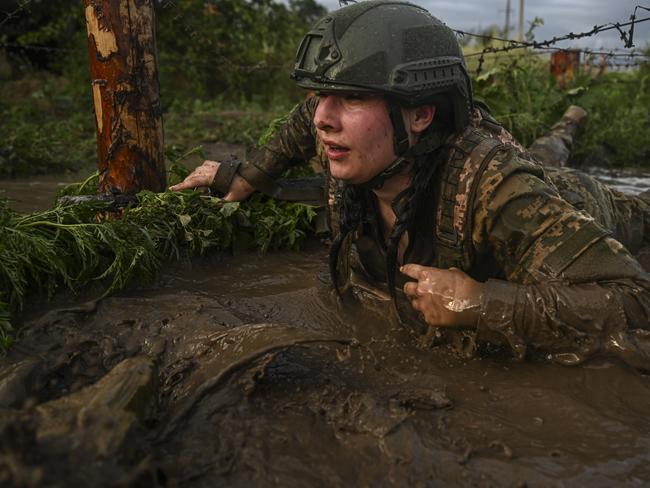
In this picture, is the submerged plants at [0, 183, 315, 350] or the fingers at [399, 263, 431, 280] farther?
the submerged plants at [0, 183, 315, 350]

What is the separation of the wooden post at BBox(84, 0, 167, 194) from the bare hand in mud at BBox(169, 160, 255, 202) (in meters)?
0.29

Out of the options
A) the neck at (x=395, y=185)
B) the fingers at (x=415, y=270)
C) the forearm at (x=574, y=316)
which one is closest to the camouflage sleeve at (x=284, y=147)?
the neck at (x=395, y=185)

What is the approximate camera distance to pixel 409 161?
3.15 meters

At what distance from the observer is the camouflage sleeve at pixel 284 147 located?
14.4 feet

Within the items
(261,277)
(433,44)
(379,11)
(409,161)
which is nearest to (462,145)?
(409,161)

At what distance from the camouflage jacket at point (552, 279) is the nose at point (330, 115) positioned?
749 millimetres

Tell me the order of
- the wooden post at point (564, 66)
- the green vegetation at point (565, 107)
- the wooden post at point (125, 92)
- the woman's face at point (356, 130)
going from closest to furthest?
the woman's face at point (356, 130), the wooden post at point (125, 92), the green vegetation at point (565, 107), the wooden post at point (564, 66)

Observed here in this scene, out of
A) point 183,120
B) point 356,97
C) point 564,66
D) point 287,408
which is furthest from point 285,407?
point 564,66

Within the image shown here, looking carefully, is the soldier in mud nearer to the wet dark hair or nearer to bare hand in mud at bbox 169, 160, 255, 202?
the wet dark hair

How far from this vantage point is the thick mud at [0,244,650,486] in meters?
1.81

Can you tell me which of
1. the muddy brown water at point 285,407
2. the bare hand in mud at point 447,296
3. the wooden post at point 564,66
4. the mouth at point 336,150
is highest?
the wooden post at point 564,66

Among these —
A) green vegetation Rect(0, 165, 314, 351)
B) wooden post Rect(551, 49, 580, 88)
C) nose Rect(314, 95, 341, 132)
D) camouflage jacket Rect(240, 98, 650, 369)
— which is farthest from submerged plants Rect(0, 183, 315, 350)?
wooden post Rect(551, 49, 580, 88)

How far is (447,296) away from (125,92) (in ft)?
8.01

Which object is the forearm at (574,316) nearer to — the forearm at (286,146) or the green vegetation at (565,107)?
the forearm at (286,146)
